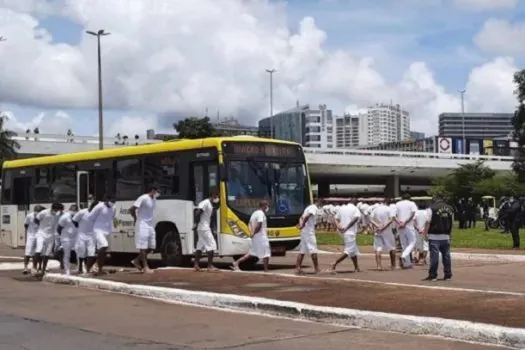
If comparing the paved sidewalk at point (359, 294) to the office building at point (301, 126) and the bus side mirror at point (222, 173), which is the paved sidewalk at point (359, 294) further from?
the office building at point (301, 126)

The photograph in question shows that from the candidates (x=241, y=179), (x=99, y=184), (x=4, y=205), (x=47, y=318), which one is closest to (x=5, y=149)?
(x=4, y=205)

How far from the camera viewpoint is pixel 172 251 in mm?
19125

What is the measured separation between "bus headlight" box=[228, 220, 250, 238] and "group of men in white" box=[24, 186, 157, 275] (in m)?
1.82

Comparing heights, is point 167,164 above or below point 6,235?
above

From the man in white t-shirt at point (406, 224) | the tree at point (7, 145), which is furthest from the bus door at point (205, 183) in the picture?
the tree at point (7, 145)

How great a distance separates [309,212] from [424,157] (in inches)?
2546

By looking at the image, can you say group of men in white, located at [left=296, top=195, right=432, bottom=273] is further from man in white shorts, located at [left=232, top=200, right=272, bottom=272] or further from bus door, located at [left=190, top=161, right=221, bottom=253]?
bus door, located at [left=190, top=161, right=221, bottom=253]

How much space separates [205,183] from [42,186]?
7.78 meters

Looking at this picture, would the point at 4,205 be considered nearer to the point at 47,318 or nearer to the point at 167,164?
the point at 167,164

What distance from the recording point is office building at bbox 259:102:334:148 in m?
101

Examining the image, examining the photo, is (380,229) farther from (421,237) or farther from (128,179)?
(128,179)

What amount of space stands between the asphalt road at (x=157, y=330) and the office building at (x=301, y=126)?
74629 millimetres

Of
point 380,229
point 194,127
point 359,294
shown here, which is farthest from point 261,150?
point 194,127

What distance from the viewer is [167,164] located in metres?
19.5
